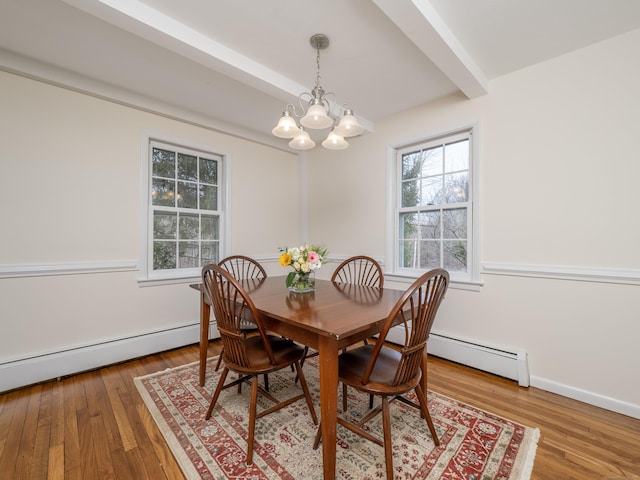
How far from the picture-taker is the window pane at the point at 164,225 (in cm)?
292

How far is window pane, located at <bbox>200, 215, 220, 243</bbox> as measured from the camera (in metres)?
3.30

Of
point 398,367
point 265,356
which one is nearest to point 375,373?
A: point 398,367

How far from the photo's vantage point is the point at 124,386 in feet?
7.07

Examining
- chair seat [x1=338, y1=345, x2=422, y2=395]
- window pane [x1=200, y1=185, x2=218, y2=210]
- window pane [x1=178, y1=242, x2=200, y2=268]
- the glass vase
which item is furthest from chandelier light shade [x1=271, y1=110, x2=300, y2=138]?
window pane [x1=178, y1=242, x2=200, y2=268]

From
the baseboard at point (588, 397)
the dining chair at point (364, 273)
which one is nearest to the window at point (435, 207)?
the dining chair at point (364, 273)

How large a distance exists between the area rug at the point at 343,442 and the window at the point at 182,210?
140 cm

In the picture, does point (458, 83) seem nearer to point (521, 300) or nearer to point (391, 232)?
point (391, 232)

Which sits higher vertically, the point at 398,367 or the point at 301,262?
the point at 301,262

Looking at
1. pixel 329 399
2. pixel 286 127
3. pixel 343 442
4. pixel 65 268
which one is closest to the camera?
pixel 329 399

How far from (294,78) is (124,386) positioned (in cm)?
285

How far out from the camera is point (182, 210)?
3.09 metres

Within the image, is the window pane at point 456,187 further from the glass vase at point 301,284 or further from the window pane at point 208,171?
the window pane at point 208,171

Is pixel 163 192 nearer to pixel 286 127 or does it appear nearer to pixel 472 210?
pixel 286 127

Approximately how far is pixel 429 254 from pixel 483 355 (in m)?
1.02
